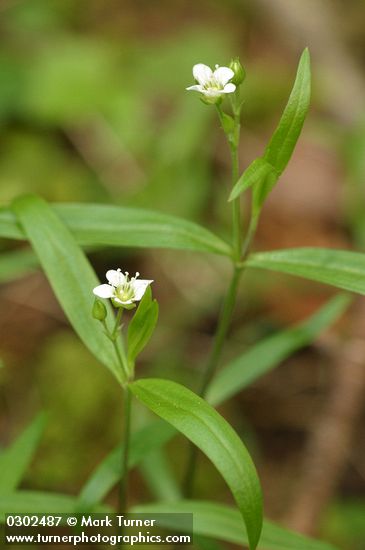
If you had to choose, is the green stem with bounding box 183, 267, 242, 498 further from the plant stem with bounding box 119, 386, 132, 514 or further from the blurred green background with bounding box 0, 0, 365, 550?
the blurred green background with bounding box 0, 0, 365, 550

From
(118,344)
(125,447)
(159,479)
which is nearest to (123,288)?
(118,344)

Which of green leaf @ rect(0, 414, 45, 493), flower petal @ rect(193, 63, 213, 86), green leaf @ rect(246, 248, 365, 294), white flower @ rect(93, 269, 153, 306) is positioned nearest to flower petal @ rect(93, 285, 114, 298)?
white flower @ rect(93, 269, 153, 306)

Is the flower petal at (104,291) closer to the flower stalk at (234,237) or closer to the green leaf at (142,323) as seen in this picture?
the green leaf at (142,323)

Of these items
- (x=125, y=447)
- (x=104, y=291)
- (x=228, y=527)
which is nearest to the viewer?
(x=104, y=291)

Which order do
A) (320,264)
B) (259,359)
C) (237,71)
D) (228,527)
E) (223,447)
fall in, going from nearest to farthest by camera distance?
(223,447), (237,71), (320,264), (228,527), (259,359)

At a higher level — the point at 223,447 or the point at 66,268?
the point at 66,268

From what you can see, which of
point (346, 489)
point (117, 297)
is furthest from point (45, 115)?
point (117, 297)

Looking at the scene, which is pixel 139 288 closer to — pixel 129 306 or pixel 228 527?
pixel 129 306
